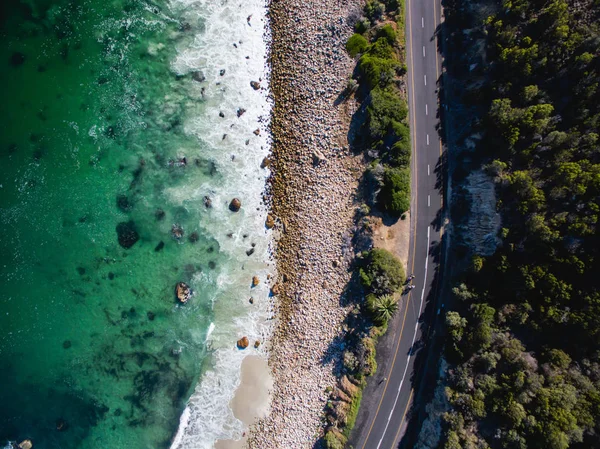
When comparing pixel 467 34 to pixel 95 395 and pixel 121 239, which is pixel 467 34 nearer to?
pixel 121 239

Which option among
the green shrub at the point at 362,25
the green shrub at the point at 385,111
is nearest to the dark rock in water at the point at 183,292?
the green shrub at the point at 385,111

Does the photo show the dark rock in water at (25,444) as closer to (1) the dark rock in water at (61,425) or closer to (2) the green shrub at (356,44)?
(1) the dark rock in water at (61,425)

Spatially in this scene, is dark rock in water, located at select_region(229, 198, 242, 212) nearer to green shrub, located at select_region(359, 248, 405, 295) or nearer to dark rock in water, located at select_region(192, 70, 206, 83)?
dark rock in water, located at select_region(192, 70, 206, 83)

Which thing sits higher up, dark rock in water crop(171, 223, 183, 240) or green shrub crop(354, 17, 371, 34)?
green shrub crop(354, 17, 371, 34)

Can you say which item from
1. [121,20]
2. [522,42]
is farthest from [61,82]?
[522,42]

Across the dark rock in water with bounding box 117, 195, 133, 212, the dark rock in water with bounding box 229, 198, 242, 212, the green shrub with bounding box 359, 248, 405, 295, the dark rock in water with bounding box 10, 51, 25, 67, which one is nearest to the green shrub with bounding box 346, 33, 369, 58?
the dark rock in water with bounding box 229, 198, 242, 212
